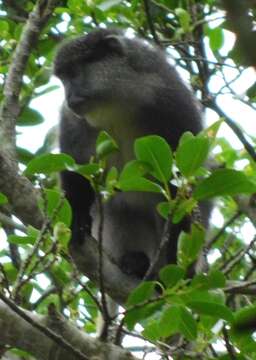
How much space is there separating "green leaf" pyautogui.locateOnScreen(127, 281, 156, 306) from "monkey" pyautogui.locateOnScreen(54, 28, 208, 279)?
1862 millimetres

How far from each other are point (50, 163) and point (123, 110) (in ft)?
8.33

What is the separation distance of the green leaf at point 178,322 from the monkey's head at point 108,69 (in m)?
2.53

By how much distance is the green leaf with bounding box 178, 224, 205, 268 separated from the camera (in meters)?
2.00

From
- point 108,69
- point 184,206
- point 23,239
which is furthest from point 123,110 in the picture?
point 184,206

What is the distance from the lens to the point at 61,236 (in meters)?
2.17

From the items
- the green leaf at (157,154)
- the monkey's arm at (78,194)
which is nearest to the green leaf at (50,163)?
the green leaf at (157,154)

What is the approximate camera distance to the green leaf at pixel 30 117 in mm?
3842

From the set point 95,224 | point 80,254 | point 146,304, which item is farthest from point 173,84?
point 146,304

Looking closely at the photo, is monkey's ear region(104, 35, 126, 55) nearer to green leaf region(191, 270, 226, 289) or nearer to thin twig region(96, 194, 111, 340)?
thin twig region(96, 194, 111, 340)

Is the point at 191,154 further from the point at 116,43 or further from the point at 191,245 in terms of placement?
the point at 116,43

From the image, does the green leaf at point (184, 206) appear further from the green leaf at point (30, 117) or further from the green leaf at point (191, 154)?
the green leaf at point (30, 117)

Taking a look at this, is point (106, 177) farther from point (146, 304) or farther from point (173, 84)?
point (173, 84)

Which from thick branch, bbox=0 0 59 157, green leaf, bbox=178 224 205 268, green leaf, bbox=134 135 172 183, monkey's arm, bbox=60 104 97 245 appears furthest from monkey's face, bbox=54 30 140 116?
green leaf, bbox=178 224 205 268

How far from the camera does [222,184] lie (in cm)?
202
